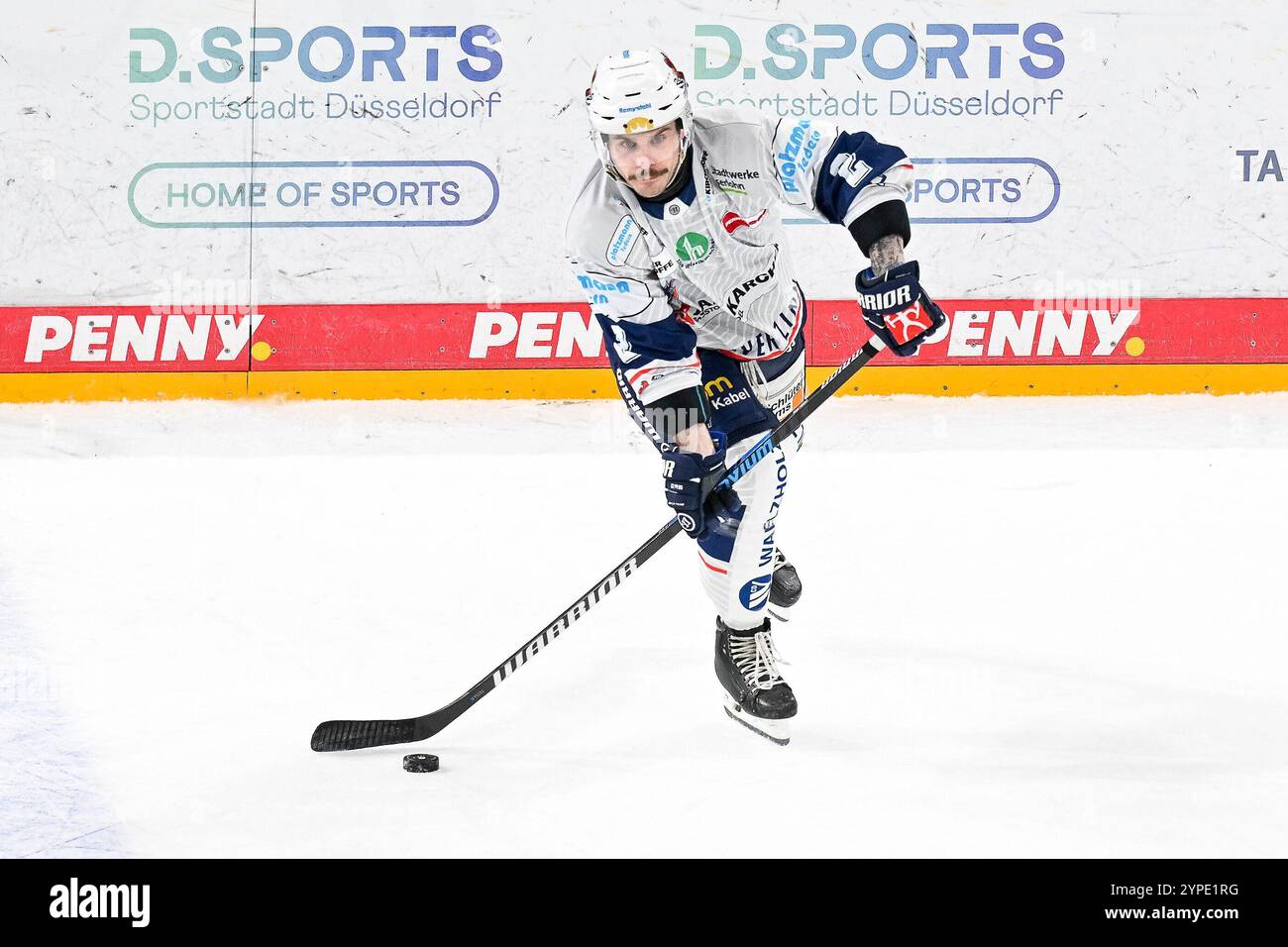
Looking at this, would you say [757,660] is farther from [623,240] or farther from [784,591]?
[623,240]

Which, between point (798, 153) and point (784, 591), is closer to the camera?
point (798, 153)

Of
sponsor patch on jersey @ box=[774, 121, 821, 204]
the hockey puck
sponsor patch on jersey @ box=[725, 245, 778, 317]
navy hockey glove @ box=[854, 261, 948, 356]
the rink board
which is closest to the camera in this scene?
the hockey puck

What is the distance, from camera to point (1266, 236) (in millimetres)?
5344

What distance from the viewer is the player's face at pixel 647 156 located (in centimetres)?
228

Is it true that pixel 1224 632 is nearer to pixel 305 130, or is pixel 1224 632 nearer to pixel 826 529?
pixel 826 529

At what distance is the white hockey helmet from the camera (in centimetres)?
224

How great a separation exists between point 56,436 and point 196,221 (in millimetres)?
1070

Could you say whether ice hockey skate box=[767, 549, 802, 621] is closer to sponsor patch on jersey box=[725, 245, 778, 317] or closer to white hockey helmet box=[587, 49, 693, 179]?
sponsor patch on jersey box=[725, 245, 778, 317]

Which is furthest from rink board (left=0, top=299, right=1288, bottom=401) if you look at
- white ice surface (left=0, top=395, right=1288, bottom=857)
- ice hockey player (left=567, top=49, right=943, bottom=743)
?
ice hockey player (left=567, top=49, right=943, bottom=743)

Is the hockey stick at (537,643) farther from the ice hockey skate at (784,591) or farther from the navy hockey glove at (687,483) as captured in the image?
the ice hockey skate at (784,591)

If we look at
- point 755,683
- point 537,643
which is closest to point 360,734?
point 537,643

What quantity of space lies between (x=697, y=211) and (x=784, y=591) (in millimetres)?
1077

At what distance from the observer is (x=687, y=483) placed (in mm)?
2377

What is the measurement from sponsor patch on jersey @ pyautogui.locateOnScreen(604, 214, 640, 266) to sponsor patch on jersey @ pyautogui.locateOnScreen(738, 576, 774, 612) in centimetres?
66
